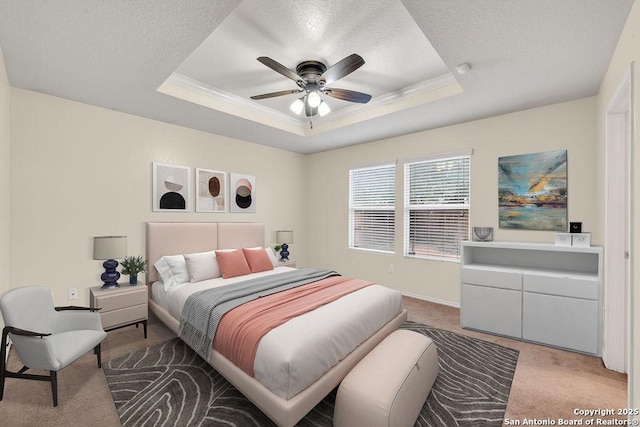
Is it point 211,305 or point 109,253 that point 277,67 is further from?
point 109,253

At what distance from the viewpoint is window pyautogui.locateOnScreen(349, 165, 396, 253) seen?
192 inches

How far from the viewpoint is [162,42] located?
2193 millimetres

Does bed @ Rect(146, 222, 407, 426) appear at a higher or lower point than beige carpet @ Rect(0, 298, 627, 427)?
higher

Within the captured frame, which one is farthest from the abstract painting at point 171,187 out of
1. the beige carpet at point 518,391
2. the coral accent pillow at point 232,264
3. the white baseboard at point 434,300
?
the white baseboard at point 434,300

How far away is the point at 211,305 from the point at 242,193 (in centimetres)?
258

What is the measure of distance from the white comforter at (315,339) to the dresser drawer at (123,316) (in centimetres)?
60

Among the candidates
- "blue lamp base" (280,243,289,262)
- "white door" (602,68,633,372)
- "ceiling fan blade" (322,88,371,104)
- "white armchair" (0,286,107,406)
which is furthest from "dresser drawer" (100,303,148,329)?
"white door" (602,68,633,372)

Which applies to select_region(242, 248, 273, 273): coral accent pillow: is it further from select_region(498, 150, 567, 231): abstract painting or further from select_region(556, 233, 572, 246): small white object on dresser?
select_region(556, 233, 572, 246): small white object on dresser

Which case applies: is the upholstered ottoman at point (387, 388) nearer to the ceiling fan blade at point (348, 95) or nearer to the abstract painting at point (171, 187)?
the ceiling fan blade at point (348, 95)

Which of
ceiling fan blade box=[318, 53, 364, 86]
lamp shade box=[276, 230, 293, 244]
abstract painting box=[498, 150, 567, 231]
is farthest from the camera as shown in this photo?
lamp shade box=[276, 230, 293, 244]

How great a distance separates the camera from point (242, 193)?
4809 millimetres

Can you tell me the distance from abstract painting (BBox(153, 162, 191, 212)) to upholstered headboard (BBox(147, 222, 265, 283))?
0.82 ft

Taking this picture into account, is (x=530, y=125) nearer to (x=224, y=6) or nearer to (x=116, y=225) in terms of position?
(x=224, y=6)

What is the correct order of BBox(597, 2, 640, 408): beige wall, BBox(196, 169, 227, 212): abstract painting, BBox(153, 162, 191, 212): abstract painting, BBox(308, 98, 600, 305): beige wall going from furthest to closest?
BBox(196, 169, 227, 212): abstract painting < BBox(153, 162, 191, 212): abstract painting < BBox(308, 98, 600, 305): beige wall < BBox(597, 2, 640, 408): beige wall
